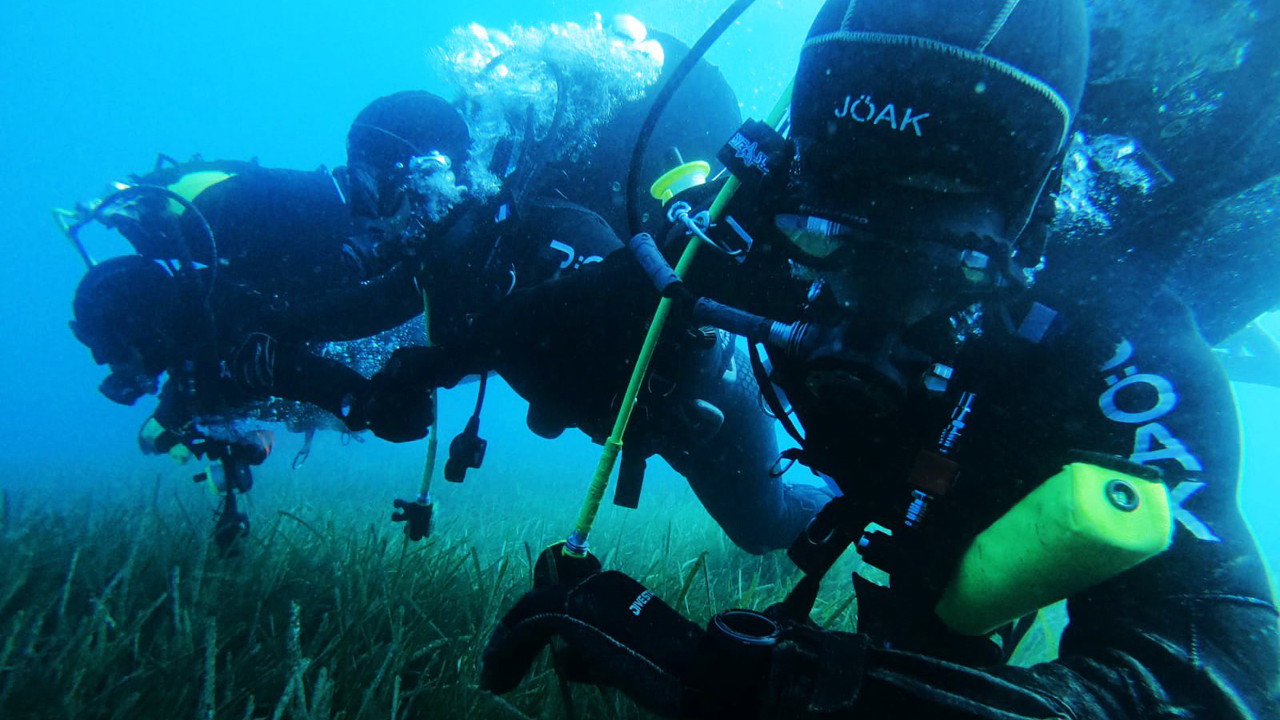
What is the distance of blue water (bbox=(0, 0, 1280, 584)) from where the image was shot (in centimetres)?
6838

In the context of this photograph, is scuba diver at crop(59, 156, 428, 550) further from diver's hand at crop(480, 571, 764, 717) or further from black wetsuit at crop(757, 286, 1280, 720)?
black wetsuit at crop(757, 286, 1280, 720)

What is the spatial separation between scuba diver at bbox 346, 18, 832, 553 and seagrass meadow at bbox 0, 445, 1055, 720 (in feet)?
1.89

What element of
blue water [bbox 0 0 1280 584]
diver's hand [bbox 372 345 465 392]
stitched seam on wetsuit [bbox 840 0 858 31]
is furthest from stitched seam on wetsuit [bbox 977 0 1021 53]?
blue water [bbox 0 0 1280 584]

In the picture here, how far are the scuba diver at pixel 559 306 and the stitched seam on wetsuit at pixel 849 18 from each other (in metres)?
1.07

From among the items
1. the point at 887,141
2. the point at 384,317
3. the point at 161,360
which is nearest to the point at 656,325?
the point at 887,141

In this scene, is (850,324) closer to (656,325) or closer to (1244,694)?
(656,325)

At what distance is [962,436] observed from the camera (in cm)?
158

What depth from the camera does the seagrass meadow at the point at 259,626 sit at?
1.62m

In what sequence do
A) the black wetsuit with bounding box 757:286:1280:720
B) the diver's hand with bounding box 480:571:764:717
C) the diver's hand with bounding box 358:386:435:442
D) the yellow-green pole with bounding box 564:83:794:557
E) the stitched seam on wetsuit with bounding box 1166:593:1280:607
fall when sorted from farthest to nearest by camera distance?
1. the diver's hand with bounding box 358:386:435:442
2. the yellow-green pole with bounding box 564:83:794:557
3. the stitched seam on wetsuit with bounding box 1166:593:1280:607
4. the diver's hand with bounding box 480:571:764:717
5. the black wetsuit with bounding box 757:286:1280:720

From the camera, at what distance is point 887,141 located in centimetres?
135

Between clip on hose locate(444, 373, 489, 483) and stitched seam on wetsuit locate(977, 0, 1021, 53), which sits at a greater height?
stitched seam on wetsuit locate(977, 0, 1021, 53)

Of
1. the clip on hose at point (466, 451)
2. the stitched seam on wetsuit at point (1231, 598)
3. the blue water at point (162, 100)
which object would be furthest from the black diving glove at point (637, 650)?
the blue water at point (162, 100)

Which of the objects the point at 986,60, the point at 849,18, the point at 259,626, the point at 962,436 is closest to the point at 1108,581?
the point at 962,436

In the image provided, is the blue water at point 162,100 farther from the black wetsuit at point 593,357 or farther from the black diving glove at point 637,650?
the black diving glove at point 637,650
